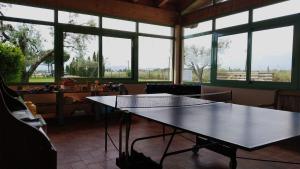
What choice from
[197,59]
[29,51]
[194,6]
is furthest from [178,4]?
[29,51]

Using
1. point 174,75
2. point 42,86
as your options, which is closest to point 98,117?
point 42,86

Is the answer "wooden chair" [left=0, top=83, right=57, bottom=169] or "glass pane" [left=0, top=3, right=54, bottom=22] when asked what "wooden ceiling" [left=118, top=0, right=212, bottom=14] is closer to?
"glass pane" [left=0, top=3, right=54, bottom=22]

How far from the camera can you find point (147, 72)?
20.1 feet

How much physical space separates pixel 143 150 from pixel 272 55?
313 centimetres

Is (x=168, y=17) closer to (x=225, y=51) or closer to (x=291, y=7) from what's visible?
(x=225, y=51)

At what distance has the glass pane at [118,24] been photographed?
5395 millimetres

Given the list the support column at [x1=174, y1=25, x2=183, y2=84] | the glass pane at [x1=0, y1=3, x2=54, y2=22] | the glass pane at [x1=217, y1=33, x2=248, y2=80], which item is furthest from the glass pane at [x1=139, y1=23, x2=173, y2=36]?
the glass pane at [x1=0, y1=3, x2=54, y2=22]

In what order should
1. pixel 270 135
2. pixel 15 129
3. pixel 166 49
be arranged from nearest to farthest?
pixel 15 129, pixel 270 135, pixel 166 49

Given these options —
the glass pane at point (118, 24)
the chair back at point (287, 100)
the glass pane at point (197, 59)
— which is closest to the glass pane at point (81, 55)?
the glass pane at point (118, 24)

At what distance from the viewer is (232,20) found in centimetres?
496

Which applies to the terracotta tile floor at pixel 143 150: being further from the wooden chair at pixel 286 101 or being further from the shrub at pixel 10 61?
the shrub at pixel 10 61

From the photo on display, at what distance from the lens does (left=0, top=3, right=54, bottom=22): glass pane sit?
14.1ft

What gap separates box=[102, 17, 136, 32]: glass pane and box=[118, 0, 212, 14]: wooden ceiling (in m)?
0.56

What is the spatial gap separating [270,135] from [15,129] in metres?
1.44
